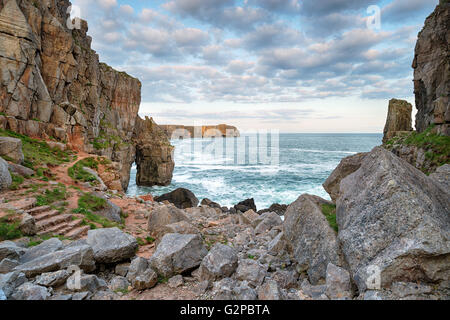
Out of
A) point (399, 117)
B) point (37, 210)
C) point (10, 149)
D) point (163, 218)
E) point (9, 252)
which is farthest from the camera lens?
point (399, 117)

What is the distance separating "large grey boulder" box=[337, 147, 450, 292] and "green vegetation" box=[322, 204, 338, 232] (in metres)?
0.30

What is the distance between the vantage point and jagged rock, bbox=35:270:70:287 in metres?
4.86

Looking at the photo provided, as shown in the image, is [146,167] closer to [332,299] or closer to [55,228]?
[55,228]

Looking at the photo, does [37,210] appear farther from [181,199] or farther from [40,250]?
[181,199]

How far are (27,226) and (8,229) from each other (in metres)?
0.51

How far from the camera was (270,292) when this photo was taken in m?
4.74

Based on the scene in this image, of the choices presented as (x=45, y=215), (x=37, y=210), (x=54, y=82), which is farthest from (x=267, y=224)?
(x=54, y=82)

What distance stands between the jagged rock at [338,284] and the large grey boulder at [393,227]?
10.1 inches

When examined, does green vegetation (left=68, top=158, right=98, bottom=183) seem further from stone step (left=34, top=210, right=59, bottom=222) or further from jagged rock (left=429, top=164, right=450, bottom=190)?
jagged rock (left=429, top=164, right=450, bottom=190)

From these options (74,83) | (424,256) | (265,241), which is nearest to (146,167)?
(74,83)

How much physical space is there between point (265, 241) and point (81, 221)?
8.37 m

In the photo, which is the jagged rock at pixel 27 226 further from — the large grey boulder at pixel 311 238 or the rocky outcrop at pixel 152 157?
the rocky outcrop at pixel 152 157

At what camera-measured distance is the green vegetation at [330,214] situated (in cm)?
644
